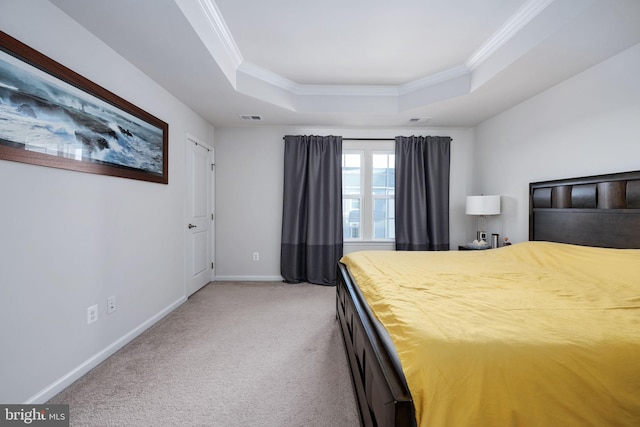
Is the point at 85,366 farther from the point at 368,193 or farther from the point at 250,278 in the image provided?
the point at 368,193

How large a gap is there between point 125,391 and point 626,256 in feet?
11.0

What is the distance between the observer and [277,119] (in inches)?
144

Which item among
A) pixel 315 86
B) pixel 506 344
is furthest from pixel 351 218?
pixel 506 344

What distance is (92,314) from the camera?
1883mm

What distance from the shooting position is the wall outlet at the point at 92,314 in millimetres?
1850

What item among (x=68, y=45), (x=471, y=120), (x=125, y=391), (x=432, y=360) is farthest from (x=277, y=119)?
(x=432, y=360)

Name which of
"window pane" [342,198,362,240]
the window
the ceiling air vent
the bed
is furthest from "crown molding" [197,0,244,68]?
"window pane" [342,198,362,240]

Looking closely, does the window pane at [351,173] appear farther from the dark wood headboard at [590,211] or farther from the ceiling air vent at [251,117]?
the dark wood headboard at [590,211]

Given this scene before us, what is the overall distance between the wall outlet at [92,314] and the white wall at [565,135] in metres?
4.11

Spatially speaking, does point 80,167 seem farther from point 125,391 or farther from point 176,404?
point 176,404

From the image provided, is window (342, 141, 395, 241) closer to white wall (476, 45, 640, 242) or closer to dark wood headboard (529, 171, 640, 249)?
white wall (476, 45, 640, 242)

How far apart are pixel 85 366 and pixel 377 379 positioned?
2.05 m

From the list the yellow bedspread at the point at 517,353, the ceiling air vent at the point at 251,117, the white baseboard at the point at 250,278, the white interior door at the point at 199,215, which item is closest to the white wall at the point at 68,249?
the white interior door at the point at 199,215

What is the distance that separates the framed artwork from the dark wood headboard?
389cm
